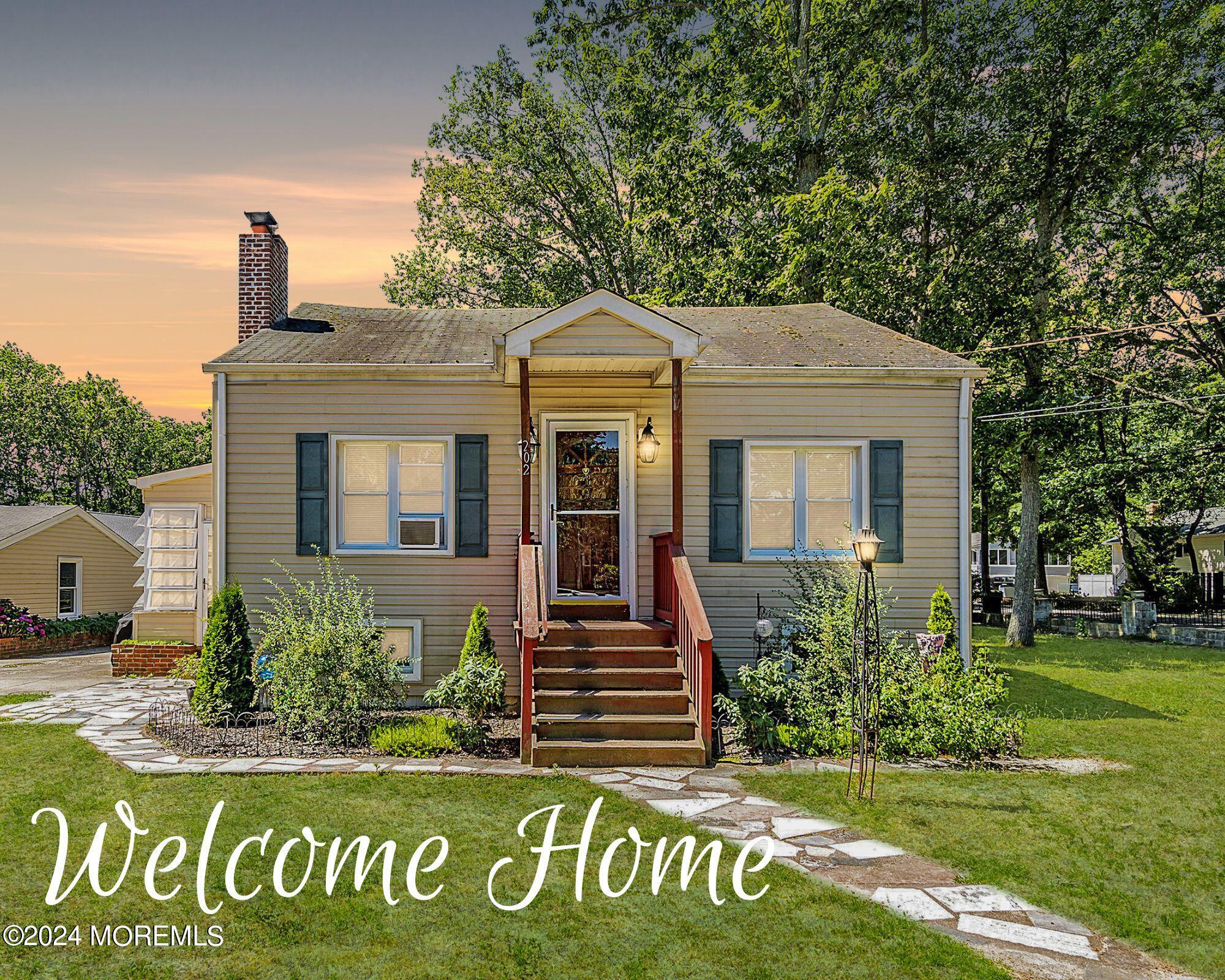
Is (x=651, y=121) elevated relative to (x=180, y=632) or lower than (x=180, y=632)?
elevated

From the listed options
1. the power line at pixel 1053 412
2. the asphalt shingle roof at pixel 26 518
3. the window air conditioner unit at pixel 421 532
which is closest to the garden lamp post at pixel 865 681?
the window air conditioner unit at pixel 421 532

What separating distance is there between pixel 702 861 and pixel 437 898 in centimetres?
152

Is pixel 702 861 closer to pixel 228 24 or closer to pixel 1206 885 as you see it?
pixel 1206 885

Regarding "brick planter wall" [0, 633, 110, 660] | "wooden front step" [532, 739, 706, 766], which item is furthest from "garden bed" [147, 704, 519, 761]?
"brick planter wall" [0, 633, 110, 660]

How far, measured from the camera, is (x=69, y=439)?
36.2 metres

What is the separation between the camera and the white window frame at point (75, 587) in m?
21.3

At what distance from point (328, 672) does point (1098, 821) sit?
20.4ft

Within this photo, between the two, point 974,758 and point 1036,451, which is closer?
point 974,758

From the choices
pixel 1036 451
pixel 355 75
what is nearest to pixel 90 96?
pixel 355 75

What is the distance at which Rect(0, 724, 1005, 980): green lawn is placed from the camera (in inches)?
150

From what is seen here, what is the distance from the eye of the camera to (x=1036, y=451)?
18172mm

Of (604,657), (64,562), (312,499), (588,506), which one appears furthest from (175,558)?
(64,562)

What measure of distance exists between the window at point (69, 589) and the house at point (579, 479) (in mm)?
15007

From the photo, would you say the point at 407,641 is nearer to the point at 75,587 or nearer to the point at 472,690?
the point at 472,690
